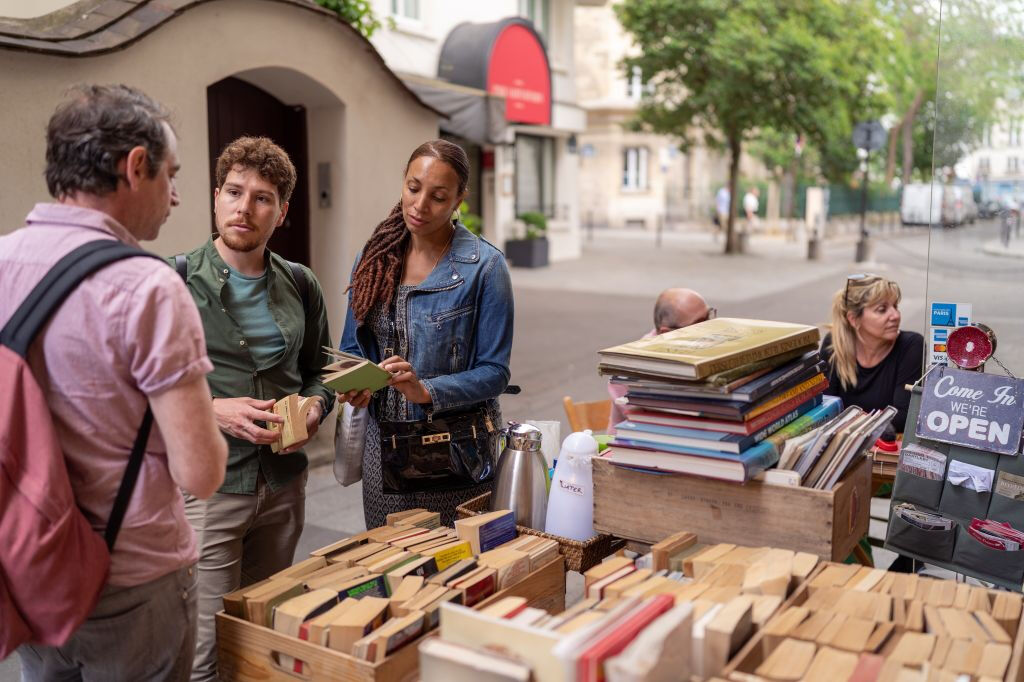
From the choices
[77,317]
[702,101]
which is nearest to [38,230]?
[77,317]

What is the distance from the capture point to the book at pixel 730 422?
2.32 meters

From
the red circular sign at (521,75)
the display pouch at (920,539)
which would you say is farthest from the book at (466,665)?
the red circular sign at (521,75)

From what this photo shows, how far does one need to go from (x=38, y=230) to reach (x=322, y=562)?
105 cm

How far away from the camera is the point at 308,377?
3.11 metres

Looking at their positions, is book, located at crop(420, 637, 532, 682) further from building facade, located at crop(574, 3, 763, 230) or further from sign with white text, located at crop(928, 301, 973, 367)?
building facade, located at crop(574, 3, 763, 230)

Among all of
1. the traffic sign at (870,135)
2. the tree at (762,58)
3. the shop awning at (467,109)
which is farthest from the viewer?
the tree at (762,58)

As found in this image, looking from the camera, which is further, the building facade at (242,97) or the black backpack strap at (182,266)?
the building facade at (242,97)

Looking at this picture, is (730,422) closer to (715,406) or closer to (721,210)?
(715,406)

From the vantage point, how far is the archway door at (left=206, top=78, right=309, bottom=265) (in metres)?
6.86

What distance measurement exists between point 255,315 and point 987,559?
7.95 feet

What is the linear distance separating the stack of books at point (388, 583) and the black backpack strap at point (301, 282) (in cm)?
87

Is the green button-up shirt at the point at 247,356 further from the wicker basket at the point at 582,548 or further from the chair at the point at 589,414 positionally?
the chair at the point at 589,414

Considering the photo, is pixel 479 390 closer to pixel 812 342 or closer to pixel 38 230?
pixel 812 342

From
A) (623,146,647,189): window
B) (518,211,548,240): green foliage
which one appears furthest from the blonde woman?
(623,146,647,189): window
